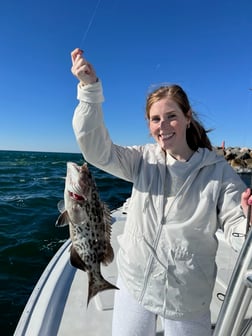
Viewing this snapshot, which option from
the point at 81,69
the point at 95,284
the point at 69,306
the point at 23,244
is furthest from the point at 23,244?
the point at 81,69

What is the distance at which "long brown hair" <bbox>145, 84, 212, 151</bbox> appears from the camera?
2041 mm

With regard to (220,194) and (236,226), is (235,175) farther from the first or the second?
(236,226)

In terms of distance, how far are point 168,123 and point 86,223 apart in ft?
2.98

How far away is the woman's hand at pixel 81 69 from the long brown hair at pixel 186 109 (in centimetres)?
49

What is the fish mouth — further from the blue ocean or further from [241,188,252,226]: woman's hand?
[241,188,252,226]: woman's hand

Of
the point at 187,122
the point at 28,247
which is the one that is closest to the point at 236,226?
the point at 187,122

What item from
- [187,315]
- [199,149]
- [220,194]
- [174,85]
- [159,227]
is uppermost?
[174,85]

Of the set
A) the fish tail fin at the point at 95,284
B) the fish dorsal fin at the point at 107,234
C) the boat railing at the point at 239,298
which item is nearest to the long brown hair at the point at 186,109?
the fish dorsal fin at the point at 107,234

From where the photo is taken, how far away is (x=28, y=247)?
7.01 m

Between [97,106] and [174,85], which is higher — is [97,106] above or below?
below

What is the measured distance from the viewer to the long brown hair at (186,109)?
2.04 m

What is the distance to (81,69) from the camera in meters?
1.74

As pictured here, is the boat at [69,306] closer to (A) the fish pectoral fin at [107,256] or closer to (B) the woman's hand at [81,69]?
(A) the fish pectoral fin at [107,256]

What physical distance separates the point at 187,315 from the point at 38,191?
13.5m
